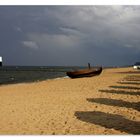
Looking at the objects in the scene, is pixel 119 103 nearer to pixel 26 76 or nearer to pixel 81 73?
Answer: pixel 81 73

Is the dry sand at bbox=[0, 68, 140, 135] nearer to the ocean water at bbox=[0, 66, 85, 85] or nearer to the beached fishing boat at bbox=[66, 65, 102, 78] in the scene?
the beached fishing boat at bbox=[66, 65, 102, 78]

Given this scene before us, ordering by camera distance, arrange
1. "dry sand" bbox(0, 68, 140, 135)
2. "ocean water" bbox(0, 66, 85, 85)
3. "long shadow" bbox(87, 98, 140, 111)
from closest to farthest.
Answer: "dry sand" bbox(0, 68, 140, 135) < "long shadow" bbox(87, 98, 140, 111) < "ocean water" bbox(0, 66, 85, 85)

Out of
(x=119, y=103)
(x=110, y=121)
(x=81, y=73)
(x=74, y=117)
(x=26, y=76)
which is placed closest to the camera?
(x=110, y=121)

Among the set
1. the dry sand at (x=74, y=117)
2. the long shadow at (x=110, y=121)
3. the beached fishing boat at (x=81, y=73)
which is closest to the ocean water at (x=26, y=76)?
the beached fishing boat at (x=81, y=73)

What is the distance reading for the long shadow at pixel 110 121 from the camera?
8.98m

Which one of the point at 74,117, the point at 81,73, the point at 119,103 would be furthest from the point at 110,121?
the point at 81,73

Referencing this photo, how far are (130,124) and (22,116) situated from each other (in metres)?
3.65

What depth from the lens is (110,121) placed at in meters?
9.84

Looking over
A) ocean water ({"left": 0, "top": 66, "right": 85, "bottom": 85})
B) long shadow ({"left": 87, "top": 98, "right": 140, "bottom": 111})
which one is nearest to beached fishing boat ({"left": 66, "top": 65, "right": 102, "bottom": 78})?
ocean water ({"left": 0, "top": 66, "right": 85, "bottom": 85})

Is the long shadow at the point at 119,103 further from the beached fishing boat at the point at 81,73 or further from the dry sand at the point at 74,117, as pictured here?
the beached fishing boat at the point at 81,73

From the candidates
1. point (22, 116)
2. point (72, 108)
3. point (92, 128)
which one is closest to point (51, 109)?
point (72, 108)

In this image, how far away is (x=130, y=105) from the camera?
12.5m

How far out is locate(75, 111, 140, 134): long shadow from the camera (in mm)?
8977

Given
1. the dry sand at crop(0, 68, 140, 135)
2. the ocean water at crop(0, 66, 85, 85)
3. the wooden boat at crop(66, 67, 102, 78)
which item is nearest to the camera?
the dry sand at crop(0, 68, 140, 135)
